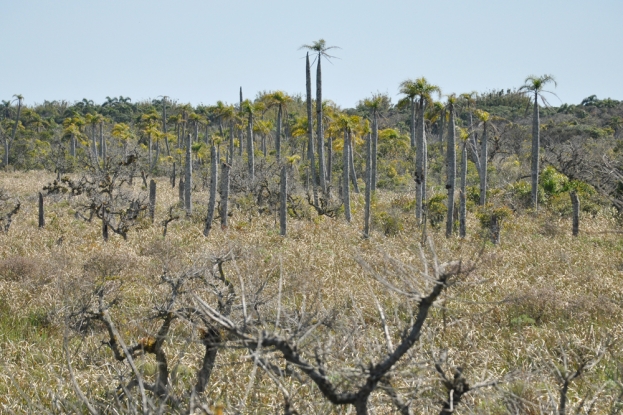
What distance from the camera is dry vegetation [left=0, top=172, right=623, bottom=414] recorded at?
3.65 metres

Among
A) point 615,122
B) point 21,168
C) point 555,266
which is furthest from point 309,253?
point 615,122

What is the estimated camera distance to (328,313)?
3.93 metres

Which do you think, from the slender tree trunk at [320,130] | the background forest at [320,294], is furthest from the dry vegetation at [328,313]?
the slender tree trunk at [320,130]

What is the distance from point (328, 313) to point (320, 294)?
1.30 metres

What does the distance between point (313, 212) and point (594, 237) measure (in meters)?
11.4

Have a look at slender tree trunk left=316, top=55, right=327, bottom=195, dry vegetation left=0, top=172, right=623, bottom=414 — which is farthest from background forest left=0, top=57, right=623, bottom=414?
slender tree trunk left=316, top=55, right=327, bottom=195

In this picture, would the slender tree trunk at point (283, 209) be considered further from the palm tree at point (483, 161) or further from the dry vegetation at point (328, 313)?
the palm tree at point (483, 161)

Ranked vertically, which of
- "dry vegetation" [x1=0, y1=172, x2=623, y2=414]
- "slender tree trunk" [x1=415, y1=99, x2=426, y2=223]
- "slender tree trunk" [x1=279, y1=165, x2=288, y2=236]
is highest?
"slender tree trunk" [x1=415, y1=99, x2=426, y2=223]

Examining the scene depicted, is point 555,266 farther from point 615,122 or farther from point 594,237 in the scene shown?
point 615,122

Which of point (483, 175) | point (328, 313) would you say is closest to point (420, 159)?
point (483, 175)

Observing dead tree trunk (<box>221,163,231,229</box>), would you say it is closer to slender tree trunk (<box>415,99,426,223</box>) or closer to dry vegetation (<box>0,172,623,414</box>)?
dry vegetation (<box>0,172,623,414</box>)

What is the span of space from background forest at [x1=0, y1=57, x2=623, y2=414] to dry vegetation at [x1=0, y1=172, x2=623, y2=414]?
0.05 meters

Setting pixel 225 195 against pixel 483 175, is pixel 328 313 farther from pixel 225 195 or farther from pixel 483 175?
pixel 483 175

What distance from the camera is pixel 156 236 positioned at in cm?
1566
